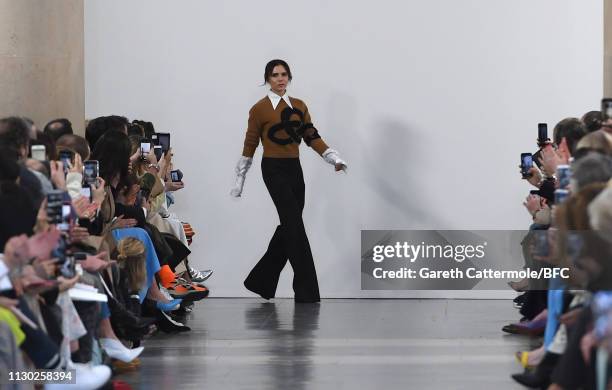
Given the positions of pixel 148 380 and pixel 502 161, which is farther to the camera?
pixel 502 161

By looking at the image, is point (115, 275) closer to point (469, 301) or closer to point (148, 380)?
point (148, 380)

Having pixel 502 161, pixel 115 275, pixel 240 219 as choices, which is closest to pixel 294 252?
pixel 240 219

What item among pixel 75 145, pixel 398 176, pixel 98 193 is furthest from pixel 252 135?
pixel 98 193

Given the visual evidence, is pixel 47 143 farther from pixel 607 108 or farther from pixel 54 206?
pixel 607 108

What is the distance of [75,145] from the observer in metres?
7.21

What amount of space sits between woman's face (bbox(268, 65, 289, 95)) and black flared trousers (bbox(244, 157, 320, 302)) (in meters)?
0.47

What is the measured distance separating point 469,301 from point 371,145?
1313 mm

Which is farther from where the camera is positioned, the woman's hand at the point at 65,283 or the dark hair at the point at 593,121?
the dark hair at the point at 593,121

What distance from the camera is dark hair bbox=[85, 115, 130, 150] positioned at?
8352 millimetres

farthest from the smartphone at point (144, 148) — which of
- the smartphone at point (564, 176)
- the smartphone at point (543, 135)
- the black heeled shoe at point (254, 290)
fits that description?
the smartphone at point (564, 176)

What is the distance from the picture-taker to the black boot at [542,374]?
20.0 ft

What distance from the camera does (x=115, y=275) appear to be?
725cm

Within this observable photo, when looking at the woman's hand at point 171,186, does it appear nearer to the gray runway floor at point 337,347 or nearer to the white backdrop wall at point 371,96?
the gray runway floor at point 337,347

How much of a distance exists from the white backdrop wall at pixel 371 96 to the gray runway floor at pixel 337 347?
677 mm
